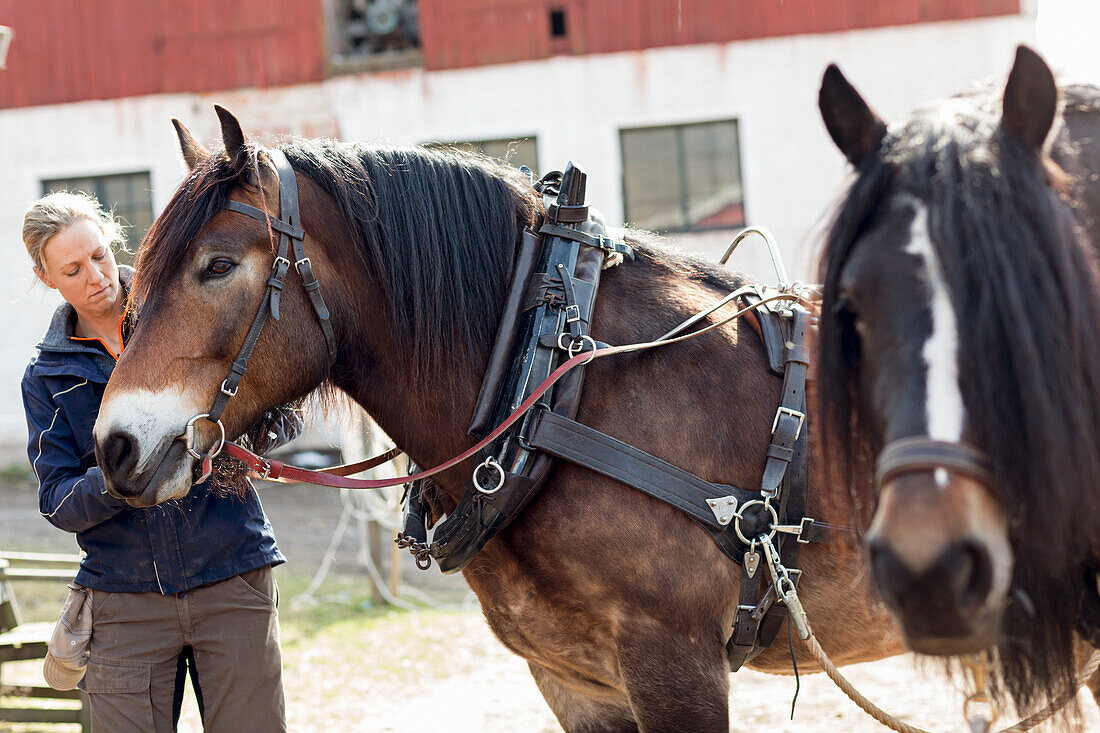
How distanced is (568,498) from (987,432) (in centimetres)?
105

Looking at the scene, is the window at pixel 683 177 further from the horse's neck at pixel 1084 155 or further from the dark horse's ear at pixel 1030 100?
the dark horse's ear at pixel 1030 100

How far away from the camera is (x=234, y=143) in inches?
81.7

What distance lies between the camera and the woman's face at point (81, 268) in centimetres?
238

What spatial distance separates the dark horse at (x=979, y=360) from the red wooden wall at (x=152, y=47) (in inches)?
436

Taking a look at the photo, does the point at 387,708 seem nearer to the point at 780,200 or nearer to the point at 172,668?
the point at 172,668

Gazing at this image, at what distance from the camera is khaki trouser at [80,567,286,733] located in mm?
2369

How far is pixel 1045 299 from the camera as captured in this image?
1.20 m

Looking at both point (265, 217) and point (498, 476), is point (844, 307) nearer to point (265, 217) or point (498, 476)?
point (498, 476)

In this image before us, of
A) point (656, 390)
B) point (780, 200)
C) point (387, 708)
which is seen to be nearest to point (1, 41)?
point (387, 708)

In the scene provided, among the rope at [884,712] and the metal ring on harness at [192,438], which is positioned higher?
the metal ring on harness at [192,438]

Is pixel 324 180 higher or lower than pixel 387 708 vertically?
higher

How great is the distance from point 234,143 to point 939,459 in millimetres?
1692

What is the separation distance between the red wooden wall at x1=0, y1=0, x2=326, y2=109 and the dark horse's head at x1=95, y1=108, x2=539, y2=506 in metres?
9.91

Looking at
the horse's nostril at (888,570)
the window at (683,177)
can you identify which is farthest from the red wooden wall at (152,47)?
the horse's nostril at (888,570)
